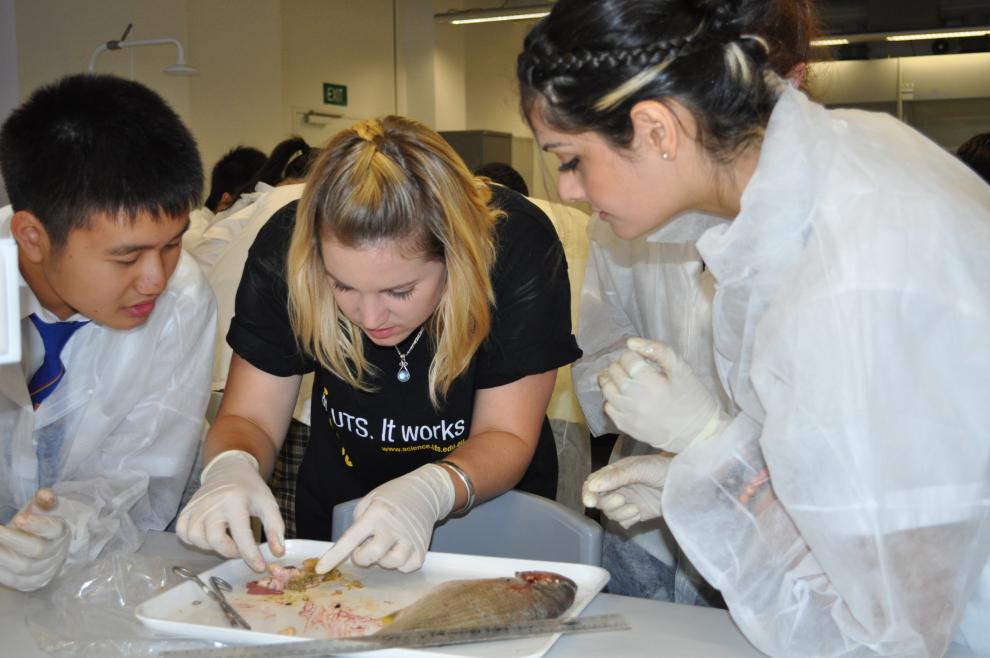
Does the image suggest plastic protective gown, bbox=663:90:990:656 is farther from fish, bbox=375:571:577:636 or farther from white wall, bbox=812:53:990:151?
white wall, bbox=812:53:990:151

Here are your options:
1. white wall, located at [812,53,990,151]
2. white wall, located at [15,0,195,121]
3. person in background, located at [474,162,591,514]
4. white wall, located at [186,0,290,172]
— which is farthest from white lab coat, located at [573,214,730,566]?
white wall, located at [812,53,990,151]

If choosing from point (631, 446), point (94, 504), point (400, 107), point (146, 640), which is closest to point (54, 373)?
point (94, 504)

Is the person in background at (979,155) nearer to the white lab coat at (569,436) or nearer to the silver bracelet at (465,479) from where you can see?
the white lab coat at (569,436)

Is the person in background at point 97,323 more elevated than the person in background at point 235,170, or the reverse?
the person in background at point 235,170

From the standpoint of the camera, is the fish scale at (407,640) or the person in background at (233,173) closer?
the fish scale at (407,640)

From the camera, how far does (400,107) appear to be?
7762 millimetres

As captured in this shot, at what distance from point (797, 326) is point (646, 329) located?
724mm

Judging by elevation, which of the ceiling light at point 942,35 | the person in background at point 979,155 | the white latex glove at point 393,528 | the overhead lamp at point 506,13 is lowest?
the white latex glove at point 393,528

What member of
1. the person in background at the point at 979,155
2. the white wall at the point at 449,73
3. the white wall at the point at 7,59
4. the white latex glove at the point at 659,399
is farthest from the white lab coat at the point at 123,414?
the white wall at the point at 449,73

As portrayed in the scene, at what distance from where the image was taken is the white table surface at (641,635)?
1112 millimetres

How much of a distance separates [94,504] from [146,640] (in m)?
0.41

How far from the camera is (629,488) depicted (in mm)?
1449

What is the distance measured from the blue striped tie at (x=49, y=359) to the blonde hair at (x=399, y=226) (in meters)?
0.37

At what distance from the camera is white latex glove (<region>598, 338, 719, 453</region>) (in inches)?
49.6
